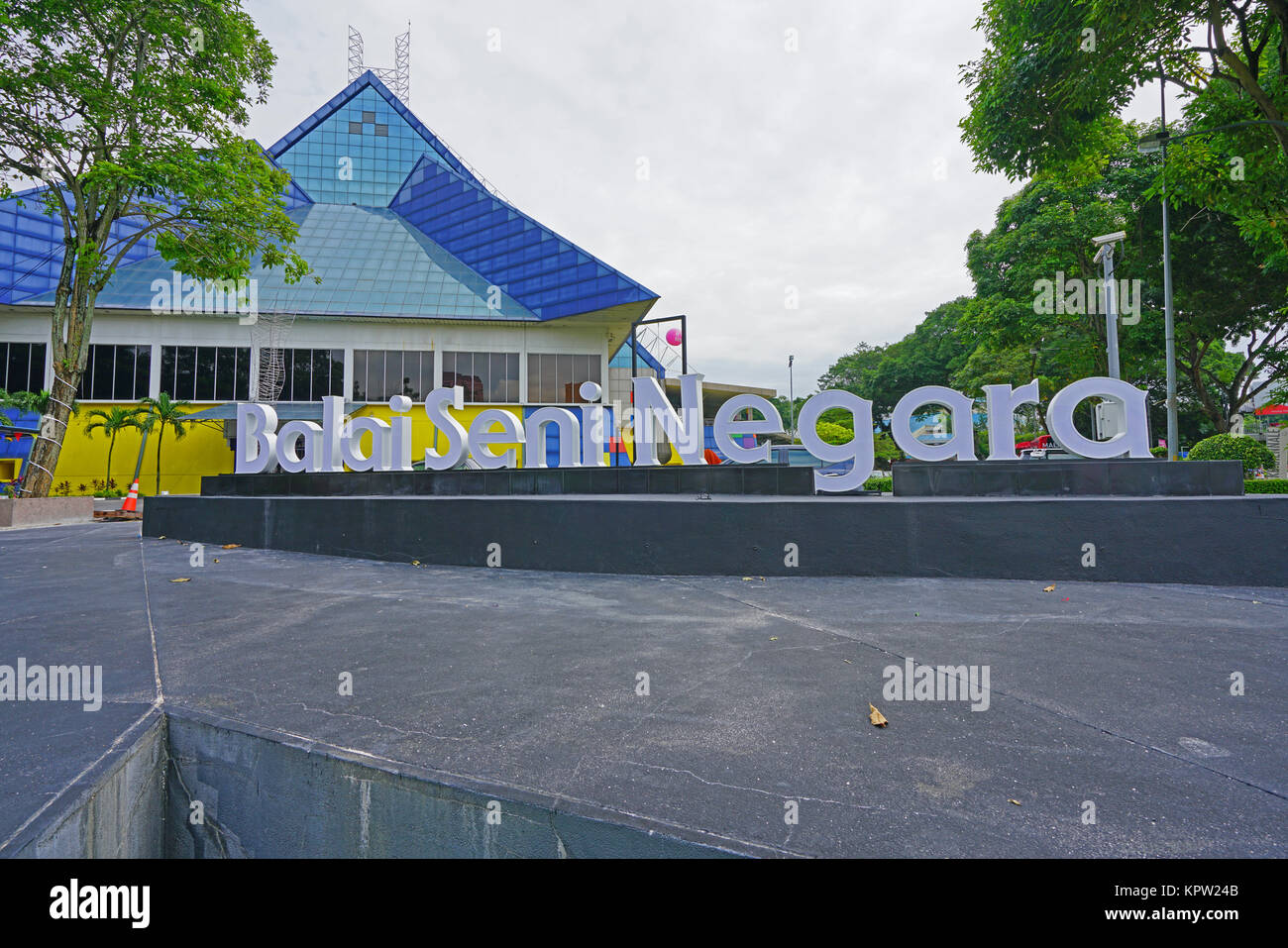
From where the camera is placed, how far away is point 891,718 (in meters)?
3.25

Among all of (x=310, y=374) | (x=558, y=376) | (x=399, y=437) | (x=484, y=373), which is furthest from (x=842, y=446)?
(x=310, y=374)

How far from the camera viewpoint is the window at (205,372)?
31.8 meters

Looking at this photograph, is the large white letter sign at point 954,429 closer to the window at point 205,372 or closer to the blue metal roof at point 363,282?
the blue metal roof at point 363,282

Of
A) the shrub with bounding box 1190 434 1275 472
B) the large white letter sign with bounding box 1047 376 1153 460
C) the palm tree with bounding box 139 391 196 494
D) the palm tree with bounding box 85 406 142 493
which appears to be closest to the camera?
the large white letter sign with bounding box 1047 376 1153 460

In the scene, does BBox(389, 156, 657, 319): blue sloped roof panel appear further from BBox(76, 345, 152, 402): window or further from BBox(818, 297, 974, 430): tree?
BBox(818, 297, 974, 430): tree

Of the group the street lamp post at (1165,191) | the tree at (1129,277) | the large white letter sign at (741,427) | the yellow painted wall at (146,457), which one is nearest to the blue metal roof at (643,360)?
the tree at (1129,277)

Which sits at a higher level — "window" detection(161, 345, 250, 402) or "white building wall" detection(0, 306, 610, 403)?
"white building wall" detection(0, 306, 610, 403)

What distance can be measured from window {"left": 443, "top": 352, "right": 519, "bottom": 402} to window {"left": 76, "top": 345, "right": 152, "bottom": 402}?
49.4 ft

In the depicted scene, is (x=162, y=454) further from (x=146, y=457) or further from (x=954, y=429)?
(x=954, y=429)

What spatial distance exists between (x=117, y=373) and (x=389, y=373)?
1336 cm

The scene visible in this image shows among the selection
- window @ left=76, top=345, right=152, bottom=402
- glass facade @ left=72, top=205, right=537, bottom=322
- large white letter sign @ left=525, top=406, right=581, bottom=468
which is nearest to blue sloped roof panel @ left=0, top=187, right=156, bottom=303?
glass facade @ left=72, top=205, right=537, bottom=322

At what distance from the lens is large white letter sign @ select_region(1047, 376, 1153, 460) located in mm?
8164

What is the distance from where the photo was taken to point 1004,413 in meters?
8.62
